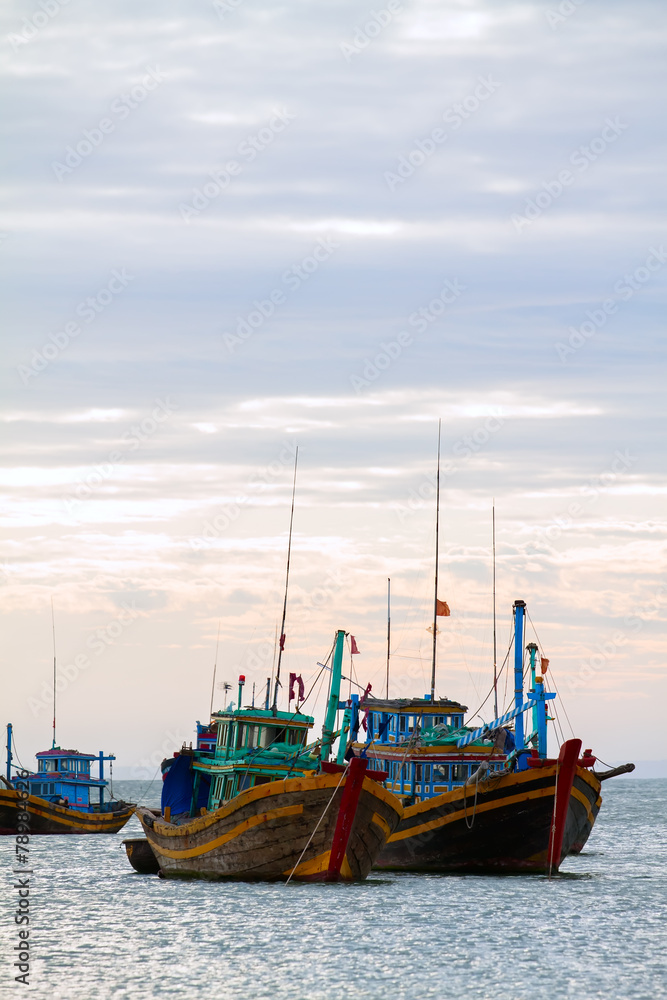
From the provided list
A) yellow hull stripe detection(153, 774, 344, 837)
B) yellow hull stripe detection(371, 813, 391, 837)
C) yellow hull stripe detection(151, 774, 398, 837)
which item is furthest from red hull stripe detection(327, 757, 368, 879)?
yellow hull stripe detection(371, 813, 391, 837)

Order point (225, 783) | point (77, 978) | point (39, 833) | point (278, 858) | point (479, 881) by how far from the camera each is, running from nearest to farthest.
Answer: point (77, 978) → point (278, 858) → point (225, 783) → point (479, 881) → point (39, 833)

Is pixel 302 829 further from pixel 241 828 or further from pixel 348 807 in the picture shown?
pixel 241 828

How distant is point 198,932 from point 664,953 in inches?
484

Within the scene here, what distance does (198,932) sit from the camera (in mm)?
35219

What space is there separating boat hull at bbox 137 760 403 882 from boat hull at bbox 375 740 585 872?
233 inches

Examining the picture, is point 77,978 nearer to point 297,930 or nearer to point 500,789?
point 297,930

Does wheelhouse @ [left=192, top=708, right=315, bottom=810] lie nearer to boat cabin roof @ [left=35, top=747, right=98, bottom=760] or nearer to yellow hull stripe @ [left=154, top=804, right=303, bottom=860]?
yellow hull stripe @ [left=154, top=804, right=303, bottom=860]

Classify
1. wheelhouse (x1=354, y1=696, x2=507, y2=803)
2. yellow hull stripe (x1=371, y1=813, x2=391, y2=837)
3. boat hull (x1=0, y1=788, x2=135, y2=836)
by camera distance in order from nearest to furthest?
1. yellow hull stripe (x1=371, y1=813, x2=391, y2=837)
2. wheelhouse (x1=354, y1=696, x2=507, y2=803)
3. boat hull (x1=0, y1=788, x2=135, y2=836)

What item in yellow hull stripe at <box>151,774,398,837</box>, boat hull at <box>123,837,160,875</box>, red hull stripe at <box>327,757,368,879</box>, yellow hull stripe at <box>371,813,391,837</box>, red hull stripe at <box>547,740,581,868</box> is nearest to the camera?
yellow hull stripe at <box>151,774,398,837</box>

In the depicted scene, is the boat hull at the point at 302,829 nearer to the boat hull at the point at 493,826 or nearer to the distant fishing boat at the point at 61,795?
the boat hull at the point at 493,826

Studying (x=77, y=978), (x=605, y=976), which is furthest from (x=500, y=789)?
(x=77, y=978)

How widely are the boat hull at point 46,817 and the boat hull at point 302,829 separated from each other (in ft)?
117

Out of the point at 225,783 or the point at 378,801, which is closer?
the point at 378,801

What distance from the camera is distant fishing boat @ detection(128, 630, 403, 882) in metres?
38.7
